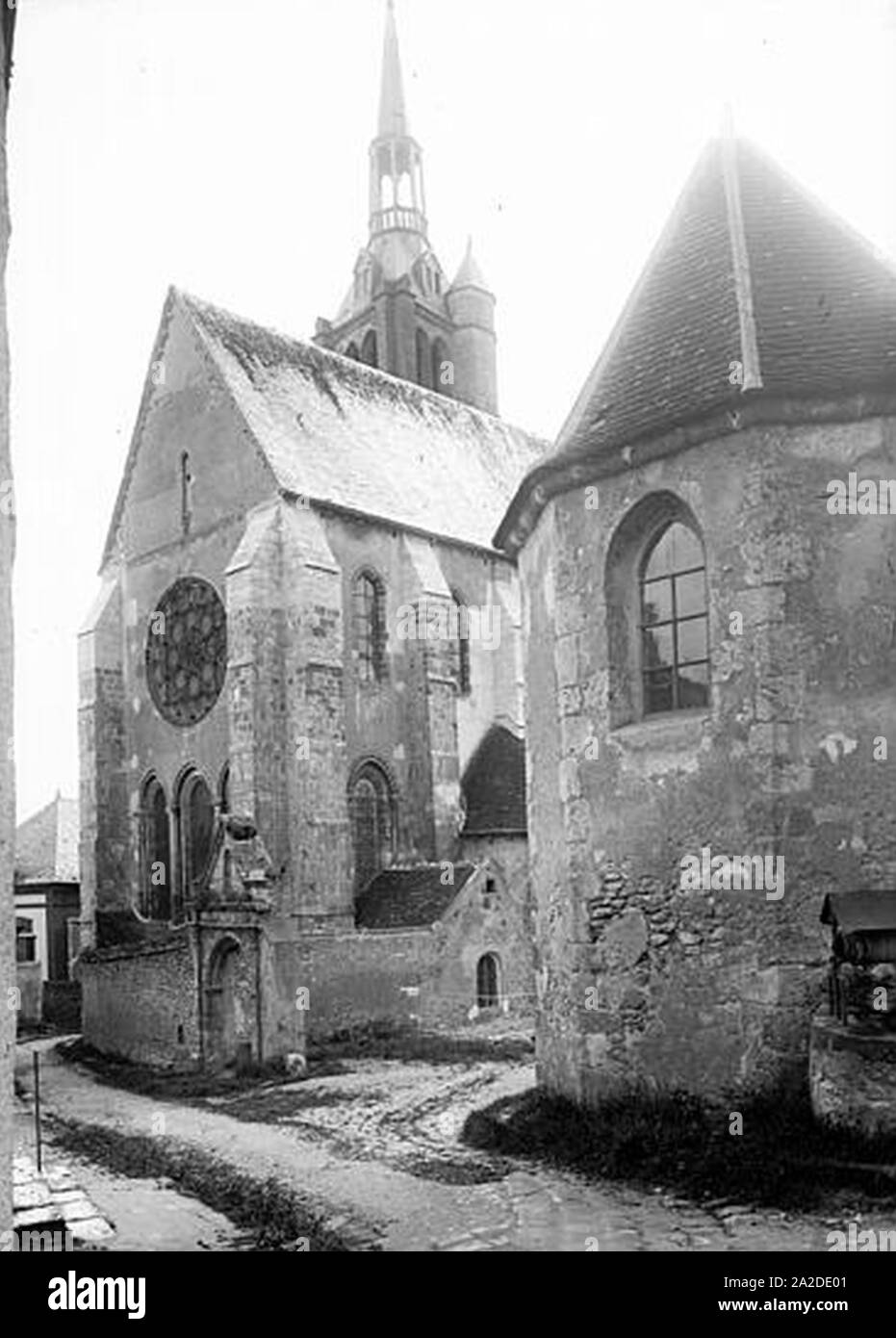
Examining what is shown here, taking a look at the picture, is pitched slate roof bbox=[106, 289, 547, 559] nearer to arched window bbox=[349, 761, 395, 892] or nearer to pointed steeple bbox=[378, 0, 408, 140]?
arched window bbox=[349, 761, 395, 892]

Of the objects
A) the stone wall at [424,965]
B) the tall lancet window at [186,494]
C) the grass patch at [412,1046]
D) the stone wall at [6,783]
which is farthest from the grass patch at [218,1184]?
the tall lancet window at [186,494]

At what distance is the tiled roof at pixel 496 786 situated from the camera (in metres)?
27.0

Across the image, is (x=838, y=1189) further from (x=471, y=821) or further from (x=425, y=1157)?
(x=471, y=821)

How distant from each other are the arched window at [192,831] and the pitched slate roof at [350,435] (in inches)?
271

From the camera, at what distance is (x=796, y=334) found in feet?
40.3

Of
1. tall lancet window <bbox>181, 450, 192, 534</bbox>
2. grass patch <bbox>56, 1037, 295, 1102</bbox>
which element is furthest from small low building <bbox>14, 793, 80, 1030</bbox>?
tall lancet window <bbox>181, 450, 192, 534</bbox>

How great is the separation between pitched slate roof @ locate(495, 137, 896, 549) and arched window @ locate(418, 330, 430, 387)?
2291 cm

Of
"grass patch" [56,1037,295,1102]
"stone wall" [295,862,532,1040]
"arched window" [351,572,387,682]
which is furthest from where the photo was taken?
"arched window" [351,572,387,682]

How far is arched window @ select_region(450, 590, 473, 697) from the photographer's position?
29047 mm

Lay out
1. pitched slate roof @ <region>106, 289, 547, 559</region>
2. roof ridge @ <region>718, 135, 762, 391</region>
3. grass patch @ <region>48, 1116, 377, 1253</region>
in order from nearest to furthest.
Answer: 1. grass patch @ <region>48, 1116, 377, 1253</region>
2. roof ridge @ <region>718, 135, 762, 391</region>
3. pitched slate roof @ <region>106, 289, 547, 559</region>

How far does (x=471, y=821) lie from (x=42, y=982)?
13.7 meters

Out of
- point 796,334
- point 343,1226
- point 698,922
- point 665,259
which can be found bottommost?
point 343,1226
